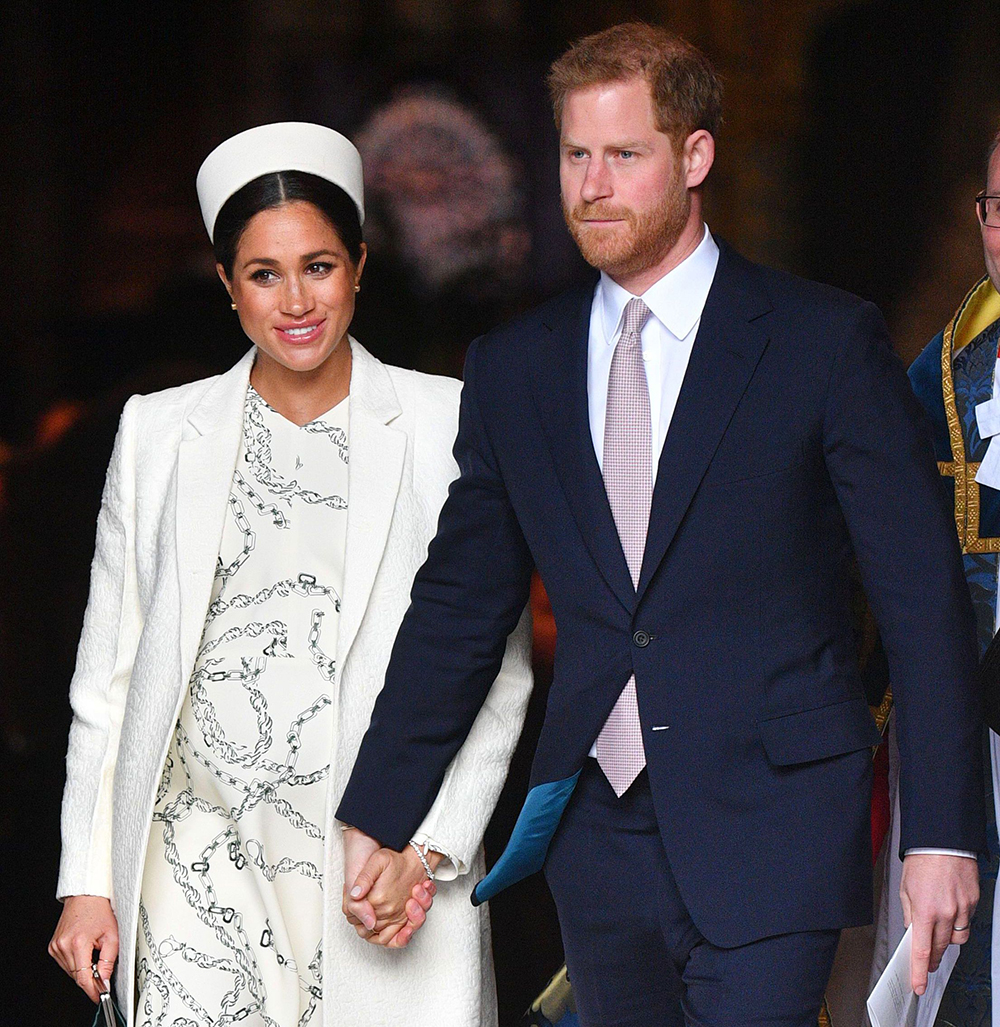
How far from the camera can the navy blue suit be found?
2176mm

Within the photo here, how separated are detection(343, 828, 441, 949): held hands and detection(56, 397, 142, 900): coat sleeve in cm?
47

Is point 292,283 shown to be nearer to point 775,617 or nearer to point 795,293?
point 795,293

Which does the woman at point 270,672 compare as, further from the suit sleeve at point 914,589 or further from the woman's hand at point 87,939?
the suit sleeve at point 914,589

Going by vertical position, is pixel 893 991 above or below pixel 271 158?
below

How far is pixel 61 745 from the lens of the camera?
4090 mm

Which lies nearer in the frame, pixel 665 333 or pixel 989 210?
A: pixel 665 333

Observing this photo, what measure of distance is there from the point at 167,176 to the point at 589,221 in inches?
81.8

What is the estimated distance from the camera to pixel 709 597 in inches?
88.3

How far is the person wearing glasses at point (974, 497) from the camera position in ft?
8.79

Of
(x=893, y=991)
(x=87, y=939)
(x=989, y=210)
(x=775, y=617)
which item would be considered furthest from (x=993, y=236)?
(x=87, y=939)

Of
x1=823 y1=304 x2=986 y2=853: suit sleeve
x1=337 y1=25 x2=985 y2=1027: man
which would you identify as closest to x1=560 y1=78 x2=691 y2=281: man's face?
x1=337 y1=25 x2=985 y2=1027: man

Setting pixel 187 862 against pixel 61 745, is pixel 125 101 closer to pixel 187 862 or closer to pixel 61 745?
pixel 61 745

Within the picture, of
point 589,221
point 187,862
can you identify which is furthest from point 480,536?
point 187,862

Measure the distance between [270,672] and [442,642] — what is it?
0.27 meters
